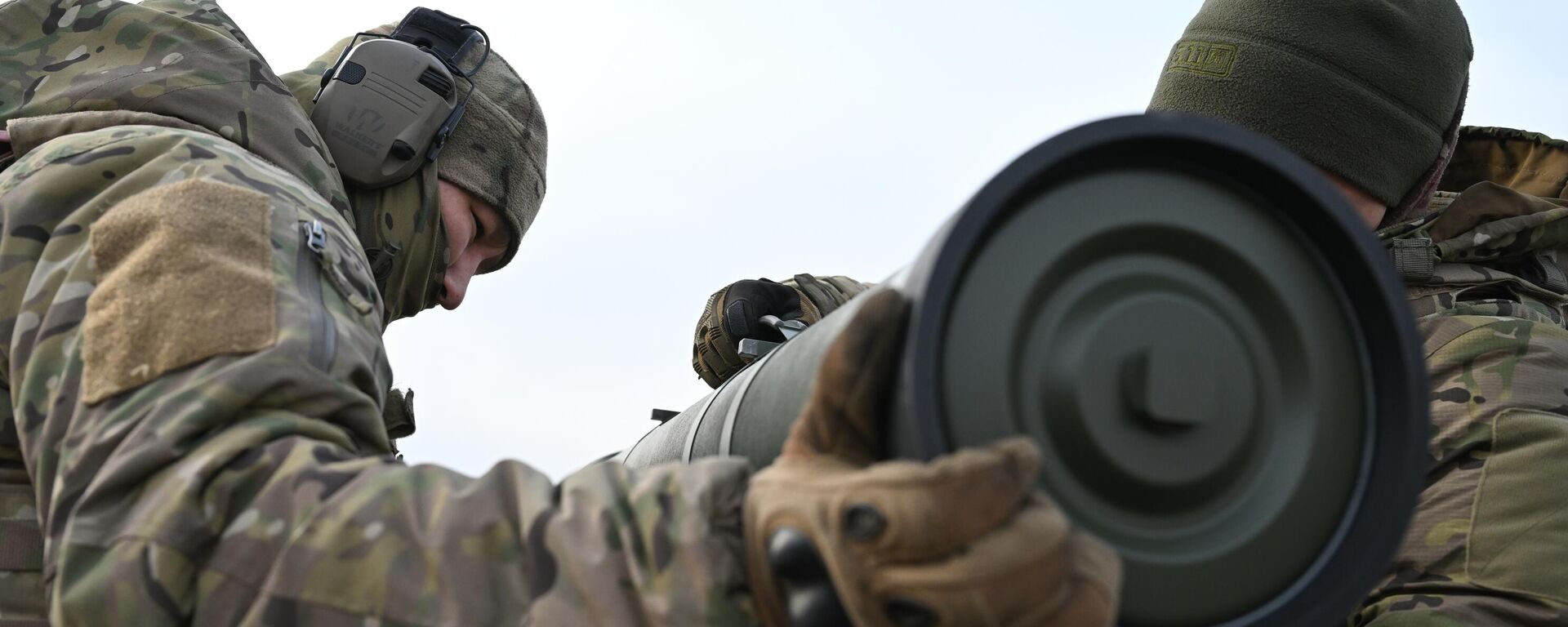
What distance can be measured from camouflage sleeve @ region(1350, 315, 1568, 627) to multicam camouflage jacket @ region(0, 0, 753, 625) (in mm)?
1435

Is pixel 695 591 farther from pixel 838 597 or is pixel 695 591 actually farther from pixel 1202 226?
pixel 1202 226

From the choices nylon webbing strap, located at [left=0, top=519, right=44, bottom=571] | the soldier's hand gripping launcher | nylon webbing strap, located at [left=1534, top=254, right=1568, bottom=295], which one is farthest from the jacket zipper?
nylon webbing strap, located at [left=1534, top=254, right=1568, bottom=295]

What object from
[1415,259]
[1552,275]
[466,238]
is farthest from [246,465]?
[1552,275]

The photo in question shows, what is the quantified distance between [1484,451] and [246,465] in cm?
201

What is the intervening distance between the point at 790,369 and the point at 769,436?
0.30ft

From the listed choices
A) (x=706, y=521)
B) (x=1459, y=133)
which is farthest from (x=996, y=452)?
(x=1459, y=133)

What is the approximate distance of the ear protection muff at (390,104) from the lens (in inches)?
99.7

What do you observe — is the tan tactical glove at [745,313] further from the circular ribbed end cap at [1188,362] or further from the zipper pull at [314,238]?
the circular ribbed end cap at [1188,362]

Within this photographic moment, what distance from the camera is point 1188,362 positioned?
125 centimetres

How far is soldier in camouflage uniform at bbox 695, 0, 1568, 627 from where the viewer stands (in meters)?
2.15

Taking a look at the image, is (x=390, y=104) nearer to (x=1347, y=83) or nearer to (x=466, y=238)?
(x=466, y=238)

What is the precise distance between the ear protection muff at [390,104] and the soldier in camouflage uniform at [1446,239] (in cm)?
91

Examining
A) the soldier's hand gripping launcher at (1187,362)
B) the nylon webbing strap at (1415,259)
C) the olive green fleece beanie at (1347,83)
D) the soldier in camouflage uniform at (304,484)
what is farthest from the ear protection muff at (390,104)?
the nylon webbing strap at (1415,259)

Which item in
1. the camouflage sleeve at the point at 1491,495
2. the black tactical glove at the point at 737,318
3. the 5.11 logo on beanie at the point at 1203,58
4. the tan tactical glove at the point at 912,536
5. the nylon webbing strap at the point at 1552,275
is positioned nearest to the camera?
the tan tactical glove at the point at 912,536
